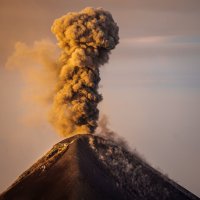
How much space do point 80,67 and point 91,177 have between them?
21872mm

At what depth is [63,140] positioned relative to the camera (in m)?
91.5

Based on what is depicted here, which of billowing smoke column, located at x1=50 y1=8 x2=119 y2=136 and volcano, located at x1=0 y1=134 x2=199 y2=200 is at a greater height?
billowing smoke column, located at x1=50 y1=8 x2=119 y2=136

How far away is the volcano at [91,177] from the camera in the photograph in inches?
2990

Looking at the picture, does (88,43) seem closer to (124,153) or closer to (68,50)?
(68,50)

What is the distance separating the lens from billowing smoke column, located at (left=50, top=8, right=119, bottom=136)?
91.9m

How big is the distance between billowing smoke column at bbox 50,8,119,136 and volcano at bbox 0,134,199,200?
12.1ft

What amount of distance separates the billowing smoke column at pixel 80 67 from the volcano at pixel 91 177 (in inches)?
145

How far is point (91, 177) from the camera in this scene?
79.1 metres

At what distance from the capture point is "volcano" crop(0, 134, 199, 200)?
7594 centimetres

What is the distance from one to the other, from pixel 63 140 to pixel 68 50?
15913 mm

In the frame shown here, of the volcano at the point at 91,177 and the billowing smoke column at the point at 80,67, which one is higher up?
the billowing smoke column at the point at 80,67

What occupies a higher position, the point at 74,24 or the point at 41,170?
the point at 74,24

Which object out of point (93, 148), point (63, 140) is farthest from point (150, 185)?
point (63, 140)

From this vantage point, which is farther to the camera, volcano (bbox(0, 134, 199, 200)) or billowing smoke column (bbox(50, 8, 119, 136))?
billowing smoke column (bbox(50, 8, 119, 136))
